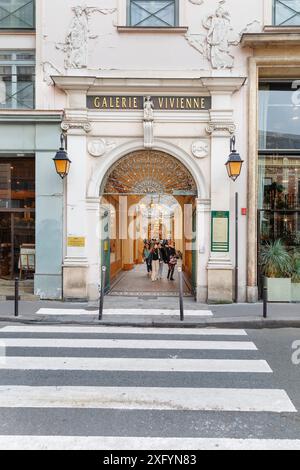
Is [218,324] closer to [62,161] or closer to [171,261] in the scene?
[62,161]

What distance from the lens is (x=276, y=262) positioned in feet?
33.4

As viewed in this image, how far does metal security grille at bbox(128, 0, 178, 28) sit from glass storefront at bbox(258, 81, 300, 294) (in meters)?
3.54

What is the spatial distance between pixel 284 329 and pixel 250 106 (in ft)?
21.0

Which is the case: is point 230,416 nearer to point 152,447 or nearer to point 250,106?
point 152,447

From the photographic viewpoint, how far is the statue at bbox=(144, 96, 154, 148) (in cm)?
1015

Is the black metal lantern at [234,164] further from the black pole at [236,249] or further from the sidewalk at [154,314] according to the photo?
the sidewalk at [154,314]

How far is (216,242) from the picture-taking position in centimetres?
1018

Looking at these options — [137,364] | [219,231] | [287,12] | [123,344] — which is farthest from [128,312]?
[287,12]

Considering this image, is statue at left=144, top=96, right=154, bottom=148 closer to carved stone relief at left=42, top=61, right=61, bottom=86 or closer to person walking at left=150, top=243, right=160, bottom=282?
carved stone relief at left=42, top=61, right=61, bottom=86

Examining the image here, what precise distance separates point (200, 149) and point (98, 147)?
307cm

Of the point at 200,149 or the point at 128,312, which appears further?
the point at 200,149

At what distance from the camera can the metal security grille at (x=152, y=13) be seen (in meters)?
10.5
